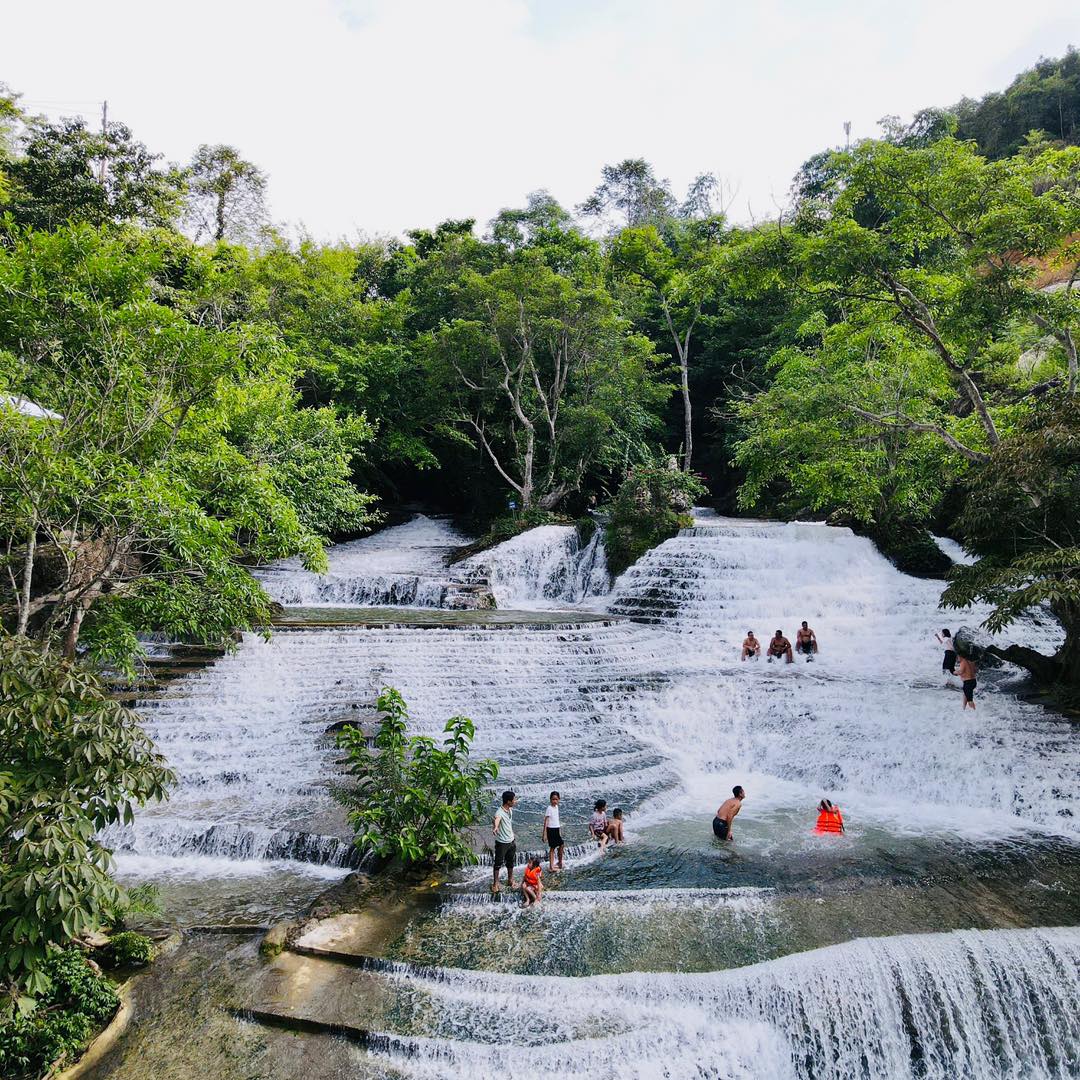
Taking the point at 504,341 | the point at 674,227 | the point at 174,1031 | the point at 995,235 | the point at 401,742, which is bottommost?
the point at 174,1031

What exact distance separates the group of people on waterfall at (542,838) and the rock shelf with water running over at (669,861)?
20cm

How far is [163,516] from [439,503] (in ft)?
80.4

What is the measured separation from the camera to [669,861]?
22.1 feet

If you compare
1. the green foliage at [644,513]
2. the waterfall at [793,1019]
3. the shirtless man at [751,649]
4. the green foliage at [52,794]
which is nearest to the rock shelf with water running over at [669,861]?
the waterfall at [793,1019]

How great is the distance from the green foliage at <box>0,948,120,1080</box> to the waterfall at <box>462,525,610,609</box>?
13276 millimetres

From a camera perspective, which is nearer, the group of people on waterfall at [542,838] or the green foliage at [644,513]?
the group of people on waterfall at [542,838]

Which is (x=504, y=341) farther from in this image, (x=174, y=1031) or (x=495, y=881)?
(x=174, y=1031)

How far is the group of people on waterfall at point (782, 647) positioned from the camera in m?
12.4

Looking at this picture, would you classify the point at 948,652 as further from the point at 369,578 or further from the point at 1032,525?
the point at 369,578

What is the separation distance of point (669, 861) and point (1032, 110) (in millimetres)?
Result: 45484

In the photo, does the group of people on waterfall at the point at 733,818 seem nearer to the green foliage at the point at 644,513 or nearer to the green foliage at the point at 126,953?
the green foliage at the point at 126,953

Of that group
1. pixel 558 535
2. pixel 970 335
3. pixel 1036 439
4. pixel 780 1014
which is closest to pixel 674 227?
pixel 558 535

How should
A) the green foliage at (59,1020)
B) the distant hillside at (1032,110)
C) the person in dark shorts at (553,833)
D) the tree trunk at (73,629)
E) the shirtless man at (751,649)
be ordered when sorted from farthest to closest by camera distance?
1. the distant hillside at (1032,110)
2. the shirtless man at (751,649)
3. the tree trunk at (73,629)
4. the person in dark shorts at (553,833)
5. the green foliage at (59,1020)

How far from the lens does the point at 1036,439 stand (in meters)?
8.52
